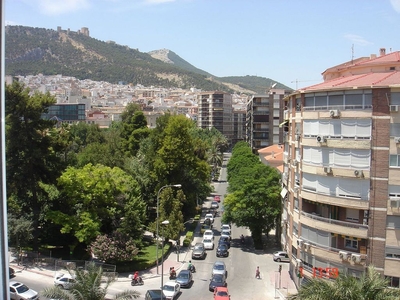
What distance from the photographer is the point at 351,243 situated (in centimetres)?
1961

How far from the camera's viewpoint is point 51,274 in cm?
2381

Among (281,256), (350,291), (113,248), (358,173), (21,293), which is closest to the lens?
(350,291)

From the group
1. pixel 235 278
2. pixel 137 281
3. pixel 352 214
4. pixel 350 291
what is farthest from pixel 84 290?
pixel 235 278

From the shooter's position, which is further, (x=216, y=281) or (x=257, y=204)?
(x=257, y=204)

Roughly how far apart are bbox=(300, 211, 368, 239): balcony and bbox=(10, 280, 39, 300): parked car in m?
13.5

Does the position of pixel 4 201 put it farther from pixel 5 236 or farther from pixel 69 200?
pixel 69 200

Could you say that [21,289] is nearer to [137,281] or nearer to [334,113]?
[137,281]

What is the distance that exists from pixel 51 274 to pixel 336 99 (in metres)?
17.9

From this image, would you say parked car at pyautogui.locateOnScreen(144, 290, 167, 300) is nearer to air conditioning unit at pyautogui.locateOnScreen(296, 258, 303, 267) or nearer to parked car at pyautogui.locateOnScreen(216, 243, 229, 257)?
air conditioning unit at pyautogui.locateOnScreen(296, 258, 303, 267)

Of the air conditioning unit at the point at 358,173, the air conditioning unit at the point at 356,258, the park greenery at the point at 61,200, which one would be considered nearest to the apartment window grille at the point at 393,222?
the air conditioning unit at the point at 356,258

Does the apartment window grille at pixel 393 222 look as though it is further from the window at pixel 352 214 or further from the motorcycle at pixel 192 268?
the motorcycle at pixel 192 268

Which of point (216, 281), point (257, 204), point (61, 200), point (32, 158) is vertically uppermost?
point (32, 158)

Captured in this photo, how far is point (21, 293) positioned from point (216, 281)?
33.4ft

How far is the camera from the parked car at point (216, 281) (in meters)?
23.6
